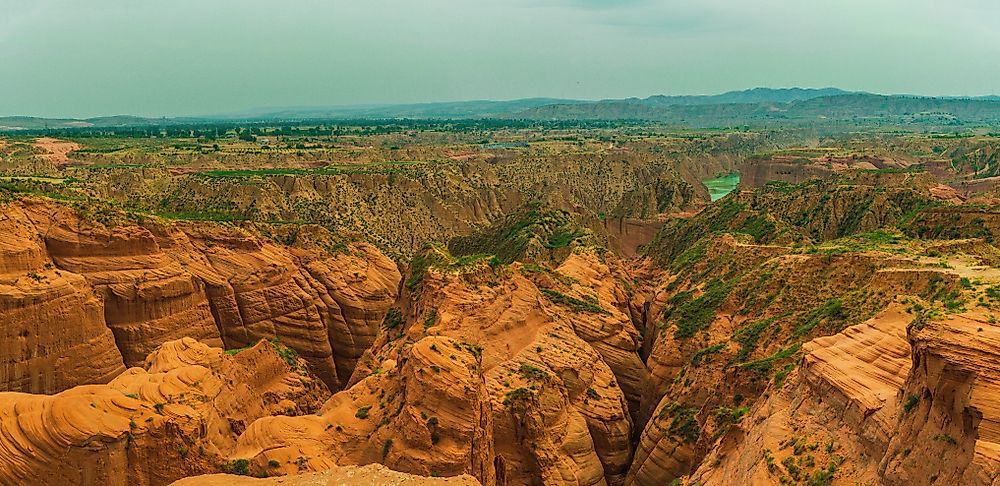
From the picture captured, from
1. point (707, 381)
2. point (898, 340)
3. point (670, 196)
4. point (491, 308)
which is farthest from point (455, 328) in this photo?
point (670, 196)

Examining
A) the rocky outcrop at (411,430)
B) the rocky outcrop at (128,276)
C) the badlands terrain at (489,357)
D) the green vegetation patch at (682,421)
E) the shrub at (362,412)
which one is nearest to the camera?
the badlands terrain at (489,357)

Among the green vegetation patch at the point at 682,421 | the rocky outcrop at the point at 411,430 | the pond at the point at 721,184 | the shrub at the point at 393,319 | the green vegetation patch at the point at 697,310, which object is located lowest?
the pond at the point at 721,184

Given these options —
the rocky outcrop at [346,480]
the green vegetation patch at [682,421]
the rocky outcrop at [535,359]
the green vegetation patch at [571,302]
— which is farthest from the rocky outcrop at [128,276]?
the green vegetation patch at [682,421]

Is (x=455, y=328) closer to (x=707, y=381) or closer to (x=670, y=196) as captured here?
(x=707, y=381)

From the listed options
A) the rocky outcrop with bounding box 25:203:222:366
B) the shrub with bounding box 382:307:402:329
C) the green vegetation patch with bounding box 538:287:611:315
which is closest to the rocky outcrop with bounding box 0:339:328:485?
the rocky outcrop with bounding box 25:203:222:366

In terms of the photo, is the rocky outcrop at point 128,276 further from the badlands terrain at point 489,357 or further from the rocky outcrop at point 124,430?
the rocky outcrop at point 124,430

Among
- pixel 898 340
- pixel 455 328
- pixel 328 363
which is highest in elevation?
pixel 898 340
